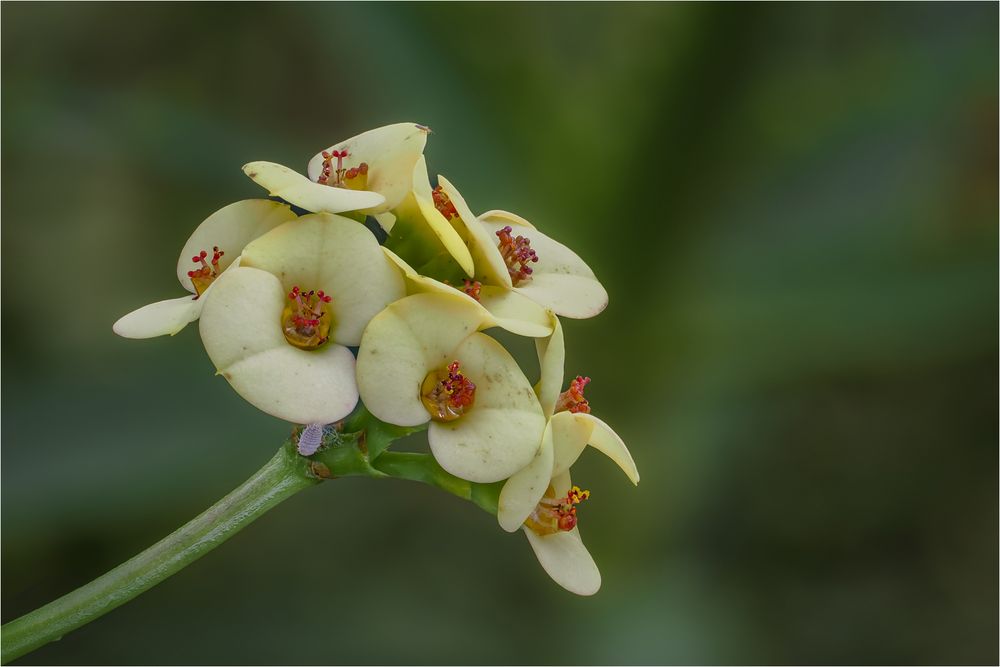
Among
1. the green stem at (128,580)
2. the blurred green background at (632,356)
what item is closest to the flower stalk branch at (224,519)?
the green stem at (128,580)

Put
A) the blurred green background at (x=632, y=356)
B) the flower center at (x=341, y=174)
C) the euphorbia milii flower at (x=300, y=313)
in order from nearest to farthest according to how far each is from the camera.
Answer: the euphorbia milii flower at (x=300, y=313) < the flower center at (x=341, y=174) < the blurred green background at (x=632, y=356)

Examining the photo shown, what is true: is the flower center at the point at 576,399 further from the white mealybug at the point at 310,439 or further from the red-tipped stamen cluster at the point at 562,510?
the white mealybug at the point at 310,439

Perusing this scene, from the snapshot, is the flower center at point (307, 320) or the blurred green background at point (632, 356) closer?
the flower center at point (307, 320)

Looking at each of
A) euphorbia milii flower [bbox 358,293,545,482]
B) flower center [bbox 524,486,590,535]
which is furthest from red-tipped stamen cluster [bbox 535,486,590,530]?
euphorbia milii flower [bbox 358,293,545,482]

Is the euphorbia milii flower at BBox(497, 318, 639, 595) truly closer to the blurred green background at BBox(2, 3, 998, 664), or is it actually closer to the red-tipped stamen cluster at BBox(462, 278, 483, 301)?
the red-tipped stamen cluster at BBox(462, 278, 483, 301)

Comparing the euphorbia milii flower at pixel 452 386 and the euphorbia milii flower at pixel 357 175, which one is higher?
the euphorbia milii flower at pixel 357 175

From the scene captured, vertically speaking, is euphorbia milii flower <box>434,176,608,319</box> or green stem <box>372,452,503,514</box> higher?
euphorbia milii flower <box>434,176,608,319</box>

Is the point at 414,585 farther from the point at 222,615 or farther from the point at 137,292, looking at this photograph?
the point at 137,292
